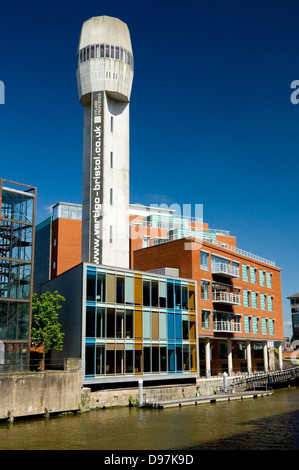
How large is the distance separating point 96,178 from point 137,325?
783 inches

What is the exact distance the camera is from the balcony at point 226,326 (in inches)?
2379

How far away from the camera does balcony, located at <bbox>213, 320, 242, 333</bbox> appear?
6042 centimetres

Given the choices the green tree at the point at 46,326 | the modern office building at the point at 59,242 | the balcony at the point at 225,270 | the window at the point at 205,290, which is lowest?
the green tree at the point at 46,326

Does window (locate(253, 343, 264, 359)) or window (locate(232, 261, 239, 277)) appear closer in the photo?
window (locate(232, 261, 239, 277))

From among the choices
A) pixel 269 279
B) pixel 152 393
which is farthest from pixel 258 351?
pixel 152 393

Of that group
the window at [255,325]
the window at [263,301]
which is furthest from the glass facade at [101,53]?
the window at [255,325]

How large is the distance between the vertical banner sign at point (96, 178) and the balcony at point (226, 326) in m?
16.6

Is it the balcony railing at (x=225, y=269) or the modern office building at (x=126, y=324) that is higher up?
the balcony railing at (x=225, y=269)

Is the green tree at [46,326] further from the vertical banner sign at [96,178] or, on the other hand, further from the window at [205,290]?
the window at [205,290]

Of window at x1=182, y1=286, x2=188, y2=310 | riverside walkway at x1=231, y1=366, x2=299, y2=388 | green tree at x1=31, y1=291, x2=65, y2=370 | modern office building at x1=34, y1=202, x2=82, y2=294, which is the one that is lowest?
riverside walkway at x1=231, y1=366, x2=299, y2=388

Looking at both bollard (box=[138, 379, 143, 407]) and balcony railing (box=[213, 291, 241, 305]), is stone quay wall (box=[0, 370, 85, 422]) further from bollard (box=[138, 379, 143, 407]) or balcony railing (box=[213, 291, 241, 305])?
balcony railing (box=[213, 291, 241, 305])

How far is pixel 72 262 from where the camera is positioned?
7950cm

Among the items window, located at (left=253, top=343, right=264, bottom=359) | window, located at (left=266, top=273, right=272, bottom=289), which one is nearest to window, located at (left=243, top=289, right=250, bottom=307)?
window, located at (left=266, top=273, right=272, bottom=289)
